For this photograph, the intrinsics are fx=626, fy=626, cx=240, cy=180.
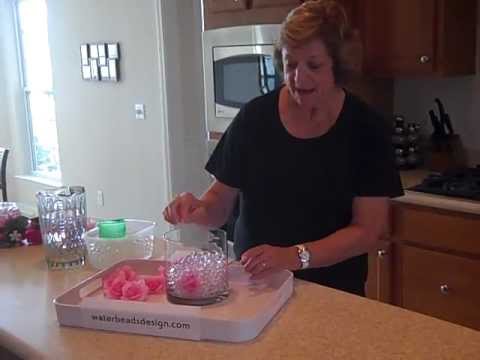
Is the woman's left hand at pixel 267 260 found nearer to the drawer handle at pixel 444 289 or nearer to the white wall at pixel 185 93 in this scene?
the drawer handle at pixel 444 289

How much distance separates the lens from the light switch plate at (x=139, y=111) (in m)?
4.17

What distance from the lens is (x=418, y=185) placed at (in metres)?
2.62

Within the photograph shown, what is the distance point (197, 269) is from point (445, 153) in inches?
77.2

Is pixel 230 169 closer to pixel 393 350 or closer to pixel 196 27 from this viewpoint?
pixel 393 350

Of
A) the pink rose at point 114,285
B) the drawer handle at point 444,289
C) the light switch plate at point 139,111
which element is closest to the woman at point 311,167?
the pink rose at point 114,285

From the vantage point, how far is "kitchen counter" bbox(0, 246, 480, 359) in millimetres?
1125

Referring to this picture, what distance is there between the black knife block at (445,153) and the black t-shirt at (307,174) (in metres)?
1.39

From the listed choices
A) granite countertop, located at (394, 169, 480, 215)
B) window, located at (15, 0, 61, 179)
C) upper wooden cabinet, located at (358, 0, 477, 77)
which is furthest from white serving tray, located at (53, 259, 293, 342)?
window, located at (15, 0, 61, 179)

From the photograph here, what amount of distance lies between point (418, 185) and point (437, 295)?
456 mm

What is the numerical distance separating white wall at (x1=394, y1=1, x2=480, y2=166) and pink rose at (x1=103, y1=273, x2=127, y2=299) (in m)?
2.10

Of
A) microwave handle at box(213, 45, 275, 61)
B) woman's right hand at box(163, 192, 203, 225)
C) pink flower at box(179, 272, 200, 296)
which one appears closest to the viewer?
pink flower at box(179, 272, 200, 296)

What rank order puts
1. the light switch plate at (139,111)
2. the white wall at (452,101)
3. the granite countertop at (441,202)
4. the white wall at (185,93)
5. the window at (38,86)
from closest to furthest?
the granite countertop at (441,202) → the white wall at (452,101) → the white wall at (185,93) → the light switch plate at (139,111) → the window at (38,86)

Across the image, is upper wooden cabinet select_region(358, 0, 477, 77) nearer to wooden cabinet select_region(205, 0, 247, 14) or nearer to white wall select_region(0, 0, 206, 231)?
wooden cabinet select_region(205, 0, 247, 14)

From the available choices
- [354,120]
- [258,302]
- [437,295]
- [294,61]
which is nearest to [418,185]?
[437,295]
